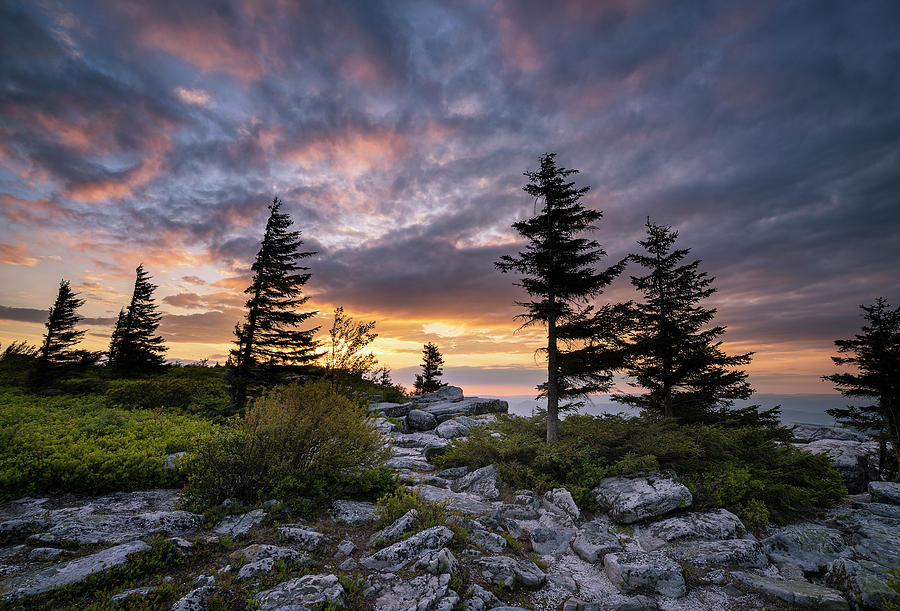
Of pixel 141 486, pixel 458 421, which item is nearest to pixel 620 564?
pixel 141 486

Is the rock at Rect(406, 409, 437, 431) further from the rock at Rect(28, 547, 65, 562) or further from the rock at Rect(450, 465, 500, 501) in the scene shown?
the rock at Rect(28, 547, 65, 562)

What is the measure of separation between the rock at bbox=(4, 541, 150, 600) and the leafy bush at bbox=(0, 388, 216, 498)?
3639mm

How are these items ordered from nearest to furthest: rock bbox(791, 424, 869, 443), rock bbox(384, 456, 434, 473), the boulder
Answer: the boulder < rock bbox(384, 456, 434, 473) < rock bbox(791, 424, 869, 443)

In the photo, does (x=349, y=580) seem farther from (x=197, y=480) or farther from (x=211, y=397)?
(x=211, y=397)

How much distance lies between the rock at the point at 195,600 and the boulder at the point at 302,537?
4.78 ft

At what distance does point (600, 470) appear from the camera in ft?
31.3

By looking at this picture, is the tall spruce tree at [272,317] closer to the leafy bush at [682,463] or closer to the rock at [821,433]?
the leafy bush at [682,463]

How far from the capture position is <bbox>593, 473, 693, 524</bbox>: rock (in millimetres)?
7930

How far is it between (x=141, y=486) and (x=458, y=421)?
12.4m

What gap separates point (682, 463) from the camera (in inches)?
388

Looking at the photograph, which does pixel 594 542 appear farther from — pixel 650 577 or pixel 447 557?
pixel 447 557

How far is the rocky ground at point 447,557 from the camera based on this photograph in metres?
4.57

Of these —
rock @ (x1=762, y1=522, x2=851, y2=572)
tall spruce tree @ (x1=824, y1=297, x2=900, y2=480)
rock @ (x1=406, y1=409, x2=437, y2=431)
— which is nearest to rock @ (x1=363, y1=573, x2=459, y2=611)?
rock @ (x1=762, y1=522, x2=851, y2=572)

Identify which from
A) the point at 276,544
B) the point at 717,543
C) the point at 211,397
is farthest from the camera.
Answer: the point at 211,397
